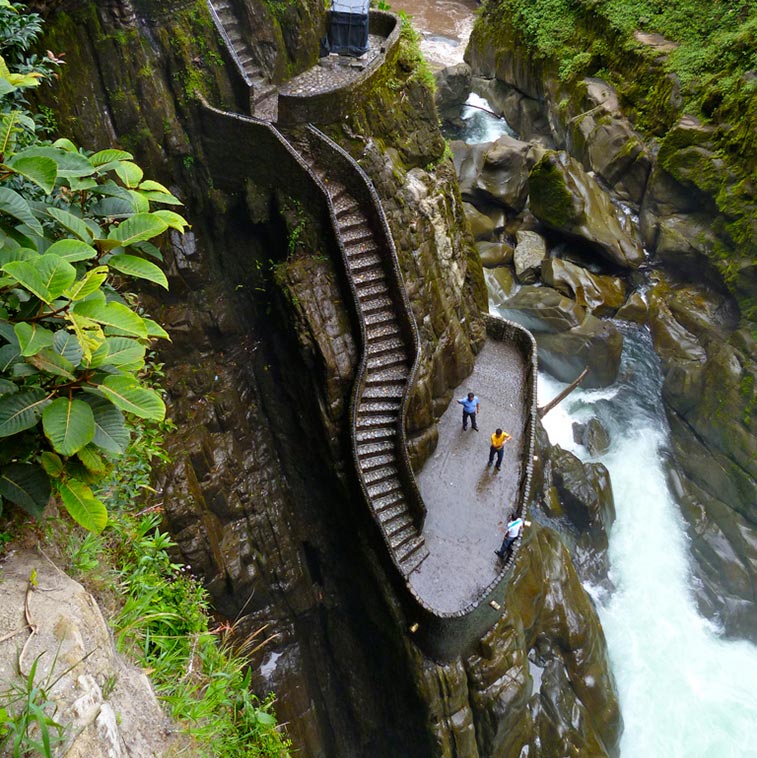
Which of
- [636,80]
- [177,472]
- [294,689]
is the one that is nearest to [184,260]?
[177,472]

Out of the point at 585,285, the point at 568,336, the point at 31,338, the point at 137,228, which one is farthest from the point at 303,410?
the point at 585,285

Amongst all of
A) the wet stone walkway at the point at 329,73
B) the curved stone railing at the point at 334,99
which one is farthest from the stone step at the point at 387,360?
the wet stone walkway at the point at 329,73

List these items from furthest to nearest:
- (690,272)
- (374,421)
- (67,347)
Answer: (690,272) → (374,421) → (67,347)

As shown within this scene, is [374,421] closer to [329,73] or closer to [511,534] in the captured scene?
[511,534]

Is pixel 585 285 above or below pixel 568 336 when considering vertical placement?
above

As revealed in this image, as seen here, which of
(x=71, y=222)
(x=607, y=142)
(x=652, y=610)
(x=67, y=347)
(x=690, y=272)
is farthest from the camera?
(x=607, y=142)

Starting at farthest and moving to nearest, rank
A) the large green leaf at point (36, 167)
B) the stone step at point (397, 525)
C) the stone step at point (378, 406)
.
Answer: the stone step at point (378, 406) → the stone step at point (397, 525) → the large green leaf at point (36, 167)

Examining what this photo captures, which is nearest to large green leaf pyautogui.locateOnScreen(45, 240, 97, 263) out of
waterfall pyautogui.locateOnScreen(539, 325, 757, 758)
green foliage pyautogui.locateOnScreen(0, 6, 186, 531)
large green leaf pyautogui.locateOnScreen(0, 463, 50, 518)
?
green foliage pyautogui.locateOnScreen(0, 6, 186, 531)

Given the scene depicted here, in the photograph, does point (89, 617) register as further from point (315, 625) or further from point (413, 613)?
point (315, 625)

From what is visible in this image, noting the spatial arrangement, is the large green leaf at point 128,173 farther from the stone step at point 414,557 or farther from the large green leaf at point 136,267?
the stone step at point 414,557
